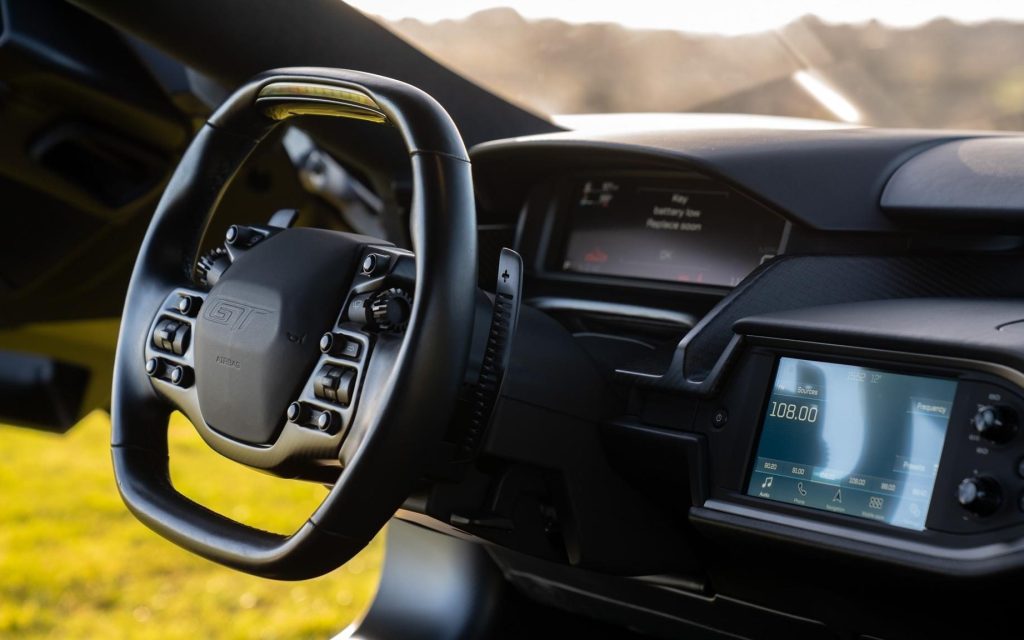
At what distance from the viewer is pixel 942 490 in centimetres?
115

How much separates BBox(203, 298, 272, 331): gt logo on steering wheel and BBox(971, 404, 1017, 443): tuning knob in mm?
707

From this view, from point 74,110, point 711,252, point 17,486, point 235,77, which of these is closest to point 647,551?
point 711,252

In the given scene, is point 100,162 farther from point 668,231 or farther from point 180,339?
point 668,231

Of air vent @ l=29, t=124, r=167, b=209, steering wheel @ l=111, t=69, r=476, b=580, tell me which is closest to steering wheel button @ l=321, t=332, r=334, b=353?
steering wheel @ l=111, t=69, r=476, b=580

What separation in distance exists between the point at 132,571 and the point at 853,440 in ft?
8.57

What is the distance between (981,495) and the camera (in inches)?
43.5

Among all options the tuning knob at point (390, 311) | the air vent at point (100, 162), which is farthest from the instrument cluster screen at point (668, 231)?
the air vent at point (100, 162)

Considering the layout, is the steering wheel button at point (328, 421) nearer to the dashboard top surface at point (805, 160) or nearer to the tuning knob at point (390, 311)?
the tuning knob at point (390, 311)

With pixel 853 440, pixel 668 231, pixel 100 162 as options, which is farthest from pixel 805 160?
pixel 100 162

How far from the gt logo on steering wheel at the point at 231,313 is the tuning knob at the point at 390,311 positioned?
5.2 inches

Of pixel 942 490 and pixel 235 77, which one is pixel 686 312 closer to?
pixel 942 490

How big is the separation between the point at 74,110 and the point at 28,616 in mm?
1695

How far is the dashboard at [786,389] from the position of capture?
3.80 feet

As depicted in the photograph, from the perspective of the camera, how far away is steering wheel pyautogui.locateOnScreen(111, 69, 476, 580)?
1.08m
